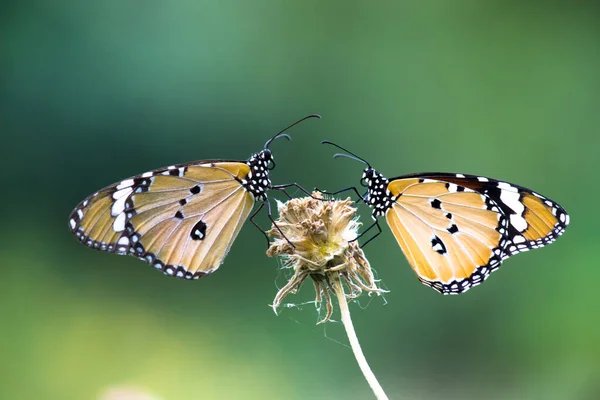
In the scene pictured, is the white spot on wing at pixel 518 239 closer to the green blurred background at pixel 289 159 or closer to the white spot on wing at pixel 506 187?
the white spot on wing at pixel 506 187

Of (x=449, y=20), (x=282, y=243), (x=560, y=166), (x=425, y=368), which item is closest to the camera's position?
(x=282, y=243)

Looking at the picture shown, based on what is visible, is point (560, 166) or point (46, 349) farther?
point (560, 166)

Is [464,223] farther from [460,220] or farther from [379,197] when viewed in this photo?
[379,197]

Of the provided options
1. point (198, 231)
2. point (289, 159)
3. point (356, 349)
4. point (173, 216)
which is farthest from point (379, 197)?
point (289, 159)

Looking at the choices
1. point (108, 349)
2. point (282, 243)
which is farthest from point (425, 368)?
point (282, 243)

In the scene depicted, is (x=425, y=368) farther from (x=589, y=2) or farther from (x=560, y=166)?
(x=589, y=2)

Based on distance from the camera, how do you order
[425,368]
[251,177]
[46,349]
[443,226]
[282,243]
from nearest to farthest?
1. [282,243]
2. [443,226]
3. [251,177]
4. [425,368]
5. [46,349]

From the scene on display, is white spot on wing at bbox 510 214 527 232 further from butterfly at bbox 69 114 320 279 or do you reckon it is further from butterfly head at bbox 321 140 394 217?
butterfly at bbox 69 114 320 279
